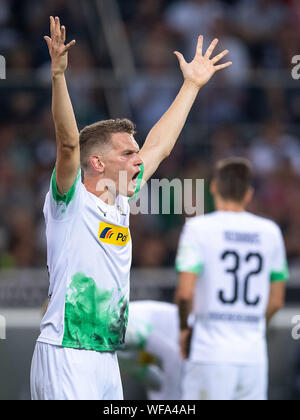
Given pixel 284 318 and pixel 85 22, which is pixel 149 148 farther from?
pixel 85 22

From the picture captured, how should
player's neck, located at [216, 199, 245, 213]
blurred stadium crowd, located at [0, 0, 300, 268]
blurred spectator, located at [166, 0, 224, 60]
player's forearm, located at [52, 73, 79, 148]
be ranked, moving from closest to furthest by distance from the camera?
player's forearm, located at [52, 73, 79, 148], player's neck, located at [216, 199, 245, 213], blurred stadium crowd, located at [0, 0, 300, 268], blurred spectator, located at [166, 0, 224, 60]

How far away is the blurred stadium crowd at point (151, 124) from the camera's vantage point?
8.64m

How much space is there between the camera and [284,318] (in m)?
7.33

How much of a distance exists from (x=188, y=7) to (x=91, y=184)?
765 centimetres

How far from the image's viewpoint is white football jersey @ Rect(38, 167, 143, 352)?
3.64 meters

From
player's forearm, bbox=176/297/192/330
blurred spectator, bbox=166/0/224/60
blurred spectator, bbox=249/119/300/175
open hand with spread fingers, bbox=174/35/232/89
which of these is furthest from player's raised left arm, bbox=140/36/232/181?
blurred spectator, bbox=166/0/224/60

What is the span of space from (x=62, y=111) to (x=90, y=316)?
99 cm

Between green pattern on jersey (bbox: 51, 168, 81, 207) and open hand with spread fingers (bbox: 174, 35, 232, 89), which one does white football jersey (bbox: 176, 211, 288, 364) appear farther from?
green pattern on jersey (bbox: 51, 168, 81, 207)

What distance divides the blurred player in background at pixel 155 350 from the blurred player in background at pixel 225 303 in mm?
636

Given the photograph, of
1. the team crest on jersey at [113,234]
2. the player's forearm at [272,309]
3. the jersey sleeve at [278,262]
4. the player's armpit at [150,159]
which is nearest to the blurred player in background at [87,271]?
Answer: the team crest on jersey at [113,234]

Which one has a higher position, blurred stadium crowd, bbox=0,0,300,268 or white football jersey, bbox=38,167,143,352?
blurred stadium crowd, bbox=0,0,300,268

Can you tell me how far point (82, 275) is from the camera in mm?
3676
